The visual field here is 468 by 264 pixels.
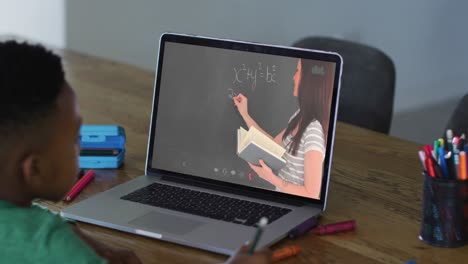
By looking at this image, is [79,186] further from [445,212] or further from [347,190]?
[445,212]

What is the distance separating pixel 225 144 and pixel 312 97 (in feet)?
0.61

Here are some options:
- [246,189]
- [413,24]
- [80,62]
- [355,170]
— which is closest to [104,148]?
[246,189]

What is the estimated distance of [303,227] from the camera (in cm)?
128

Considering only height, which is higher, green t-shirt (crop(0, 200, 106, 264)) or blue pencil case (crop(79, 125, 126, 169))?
green t-shirt (crop(0, 200, 106, 264))

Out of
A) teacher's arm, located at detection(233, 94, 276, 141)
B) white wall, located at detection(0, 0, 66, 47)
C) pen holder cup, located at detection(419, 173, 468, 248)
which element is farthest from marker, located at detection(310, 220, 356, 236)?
white wall, located at detection(0, 0, 66, 47)

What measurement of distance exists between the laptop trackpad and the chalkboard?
16 cm

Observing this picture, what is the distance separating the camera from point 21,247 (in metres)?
0.95

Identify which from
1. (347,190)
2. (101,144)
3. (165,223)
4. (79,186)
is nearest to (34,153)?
(165,223)

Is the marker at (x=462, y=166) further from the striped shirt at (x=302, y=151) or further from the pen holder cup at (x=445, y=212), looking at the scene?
the striped shirt at (x=302, y=151)

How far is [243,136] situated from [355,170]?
293mm

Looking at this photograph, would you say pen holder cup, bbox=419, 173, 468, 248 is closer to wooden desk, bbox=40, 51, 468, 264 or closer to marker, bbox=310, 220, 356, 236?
wooden desk, bbox=40, 51, 468, 264

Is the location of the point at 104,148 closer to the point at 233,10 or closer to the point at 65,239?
the point at 65,239

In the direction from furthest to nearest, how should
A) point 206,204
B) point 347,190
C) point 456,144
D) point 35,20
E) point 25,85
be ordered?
point 35,20
point 347,190
point 206,204
point 456,144
point 25,85

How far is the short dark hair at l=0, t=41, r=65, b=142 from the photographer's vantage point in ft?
3.00
